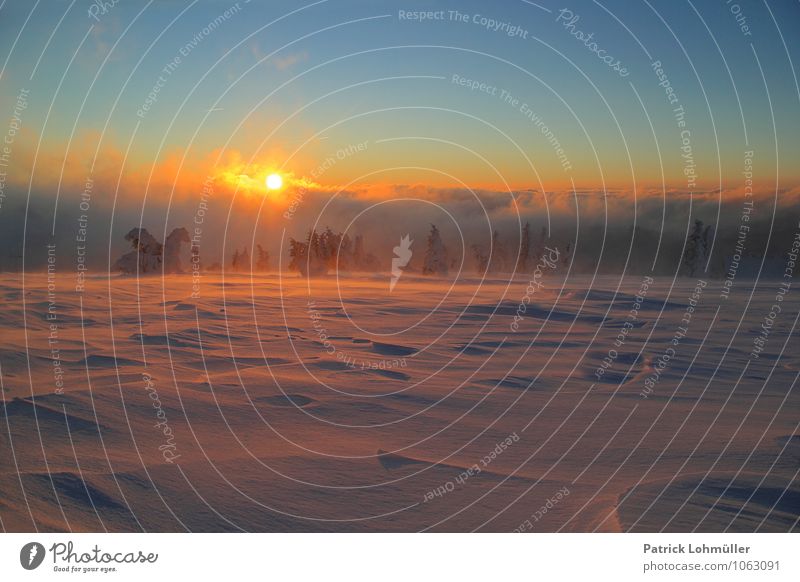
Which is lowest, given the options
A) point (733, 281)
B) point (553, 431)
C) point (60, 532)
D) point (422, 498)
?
point (60, 532)

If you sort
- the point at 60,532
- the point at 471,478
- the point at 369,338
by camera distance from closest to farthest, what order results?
the point at 60,532 → the point at 471,478 → the point at 369,338

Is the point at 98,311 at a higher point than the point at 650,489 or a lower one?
higher

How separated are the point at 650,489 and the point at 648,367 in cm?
312

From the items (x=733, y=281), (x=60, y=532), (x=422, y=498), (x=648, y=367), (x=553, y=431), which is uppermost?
(x=733, y=281)

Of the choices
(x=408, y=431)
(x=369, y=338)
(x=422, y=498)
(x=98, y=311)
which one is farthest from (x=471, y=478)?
(x=98, y=311)

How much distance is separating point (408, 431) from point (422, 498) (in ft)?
3.78

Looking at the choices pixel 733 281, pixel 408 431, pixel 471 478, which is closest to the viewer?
pixel 471 478

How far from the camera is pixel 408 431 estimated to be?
7840 mm

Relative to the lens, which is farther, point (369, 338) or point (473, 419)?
point (369, 338)

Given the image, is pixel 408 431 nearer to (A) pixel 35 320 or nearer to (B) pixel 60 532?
(B) pixel 60 532

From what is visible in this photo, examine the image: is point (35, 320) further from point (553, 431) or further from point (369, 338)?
point (553, 431)

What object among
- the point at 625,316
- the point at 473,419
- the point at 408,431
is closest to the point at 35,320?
the point at 408,431

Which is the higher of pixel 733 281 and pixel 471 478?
pixel 733 281

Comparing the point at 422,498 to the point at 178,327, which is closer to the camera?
the point at 422,498
